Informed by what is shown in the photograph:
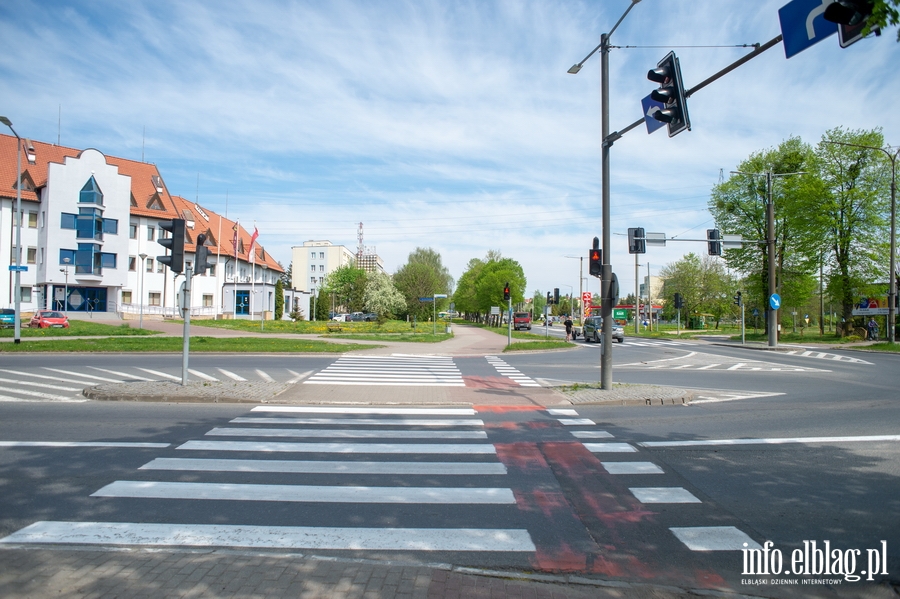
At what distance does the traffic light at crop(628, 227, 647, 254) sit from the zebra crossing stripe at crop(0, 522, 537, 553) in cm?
2036

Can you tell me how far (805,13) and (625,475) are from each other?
5349mm

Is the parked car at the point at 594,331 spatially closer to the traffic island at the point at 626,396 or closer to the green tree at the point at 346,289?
the traffic island at the point at 626,396

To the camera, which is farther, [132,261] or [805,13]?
[132,261]

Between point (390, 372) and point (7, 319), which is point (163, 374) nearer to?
point (390, 372)

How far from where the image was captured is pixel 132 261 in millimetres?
54188

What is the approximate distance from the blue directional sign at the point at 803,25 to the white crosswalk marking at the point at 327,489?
5632mm

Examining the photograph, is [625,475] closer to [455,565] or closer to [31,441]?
[455,565]

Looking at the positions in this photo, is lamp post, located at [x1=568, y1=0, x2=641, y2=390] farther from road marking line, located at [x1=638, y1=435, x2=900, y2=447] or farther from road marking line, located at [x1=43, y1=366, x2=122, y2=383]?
road marking line, located at [x1=43, y1=366, x2=122, y2=383]

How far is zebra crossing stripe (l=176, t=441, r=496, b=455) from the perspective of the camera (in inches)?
284

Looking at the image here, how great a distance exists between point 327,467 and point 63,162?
60765mm

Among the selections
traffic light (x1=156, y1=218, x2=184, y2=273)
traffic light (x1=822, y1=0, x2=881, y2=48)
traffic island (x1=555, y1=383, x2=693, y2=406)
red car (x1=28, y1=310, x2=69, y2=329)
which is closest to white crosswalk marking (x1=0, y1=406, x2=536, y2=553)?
traffic island (x1=555, y1=383, x2=693, y2=406)

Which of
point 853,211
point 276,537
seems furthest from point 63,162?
point 853,211

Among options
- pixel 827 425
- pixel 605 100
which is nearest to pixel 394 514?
pixel 827 425

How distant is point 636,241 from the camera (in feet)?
76.7
